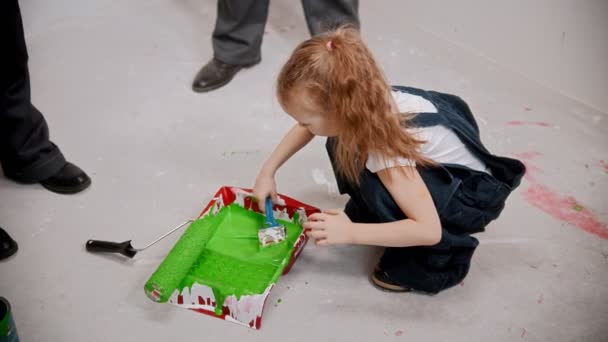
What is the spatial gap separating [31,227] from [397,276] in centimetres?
73

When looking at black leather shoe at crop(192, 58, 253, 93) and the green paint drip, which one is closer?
the green paint drip

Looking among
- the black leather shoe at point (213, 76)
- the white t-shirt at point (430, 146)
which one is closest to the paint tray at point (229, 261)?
the white t-shirt at point (430, 146)

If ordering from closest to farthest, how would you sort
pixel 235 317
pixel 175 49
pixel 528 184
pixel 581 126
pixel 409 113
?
pixel 409 113 → pixel 235 317 → pixel 528 184 → pixel 581 126 → pixel 175 49

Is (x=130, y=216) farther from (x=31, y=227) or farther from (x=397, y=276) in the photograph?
(x=397, y=276)

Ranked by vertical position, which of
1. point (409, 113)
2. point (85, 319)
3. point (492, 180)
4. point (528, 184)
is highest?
point (409, 113)

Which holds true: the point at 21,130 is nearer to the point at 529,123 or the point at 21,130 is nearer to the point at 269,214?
the point at 269,214

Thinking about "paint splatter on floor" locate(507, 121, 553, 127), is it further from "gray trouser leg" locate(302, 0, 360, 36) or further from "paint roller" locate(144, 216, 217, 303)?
"paint roller" locate(144, 216, 217, 303)

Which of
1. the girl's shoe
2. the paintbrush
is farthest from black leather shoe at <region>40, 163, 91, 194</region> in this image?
the girl's shoe

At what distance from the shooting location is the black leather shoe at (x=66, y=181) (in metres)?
1.27

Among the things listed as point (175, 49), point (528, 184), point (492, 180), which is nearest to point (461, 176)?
point (492, 180)

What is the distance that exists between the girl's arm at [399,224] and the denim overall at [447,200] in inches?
1.6

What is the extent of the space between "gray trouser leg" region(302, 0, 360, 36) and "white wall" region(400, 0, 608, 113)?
350 millimetres

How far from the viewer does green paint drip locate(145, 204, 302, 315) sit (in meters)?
0.99

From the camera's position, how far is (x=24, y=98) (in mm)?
1149
